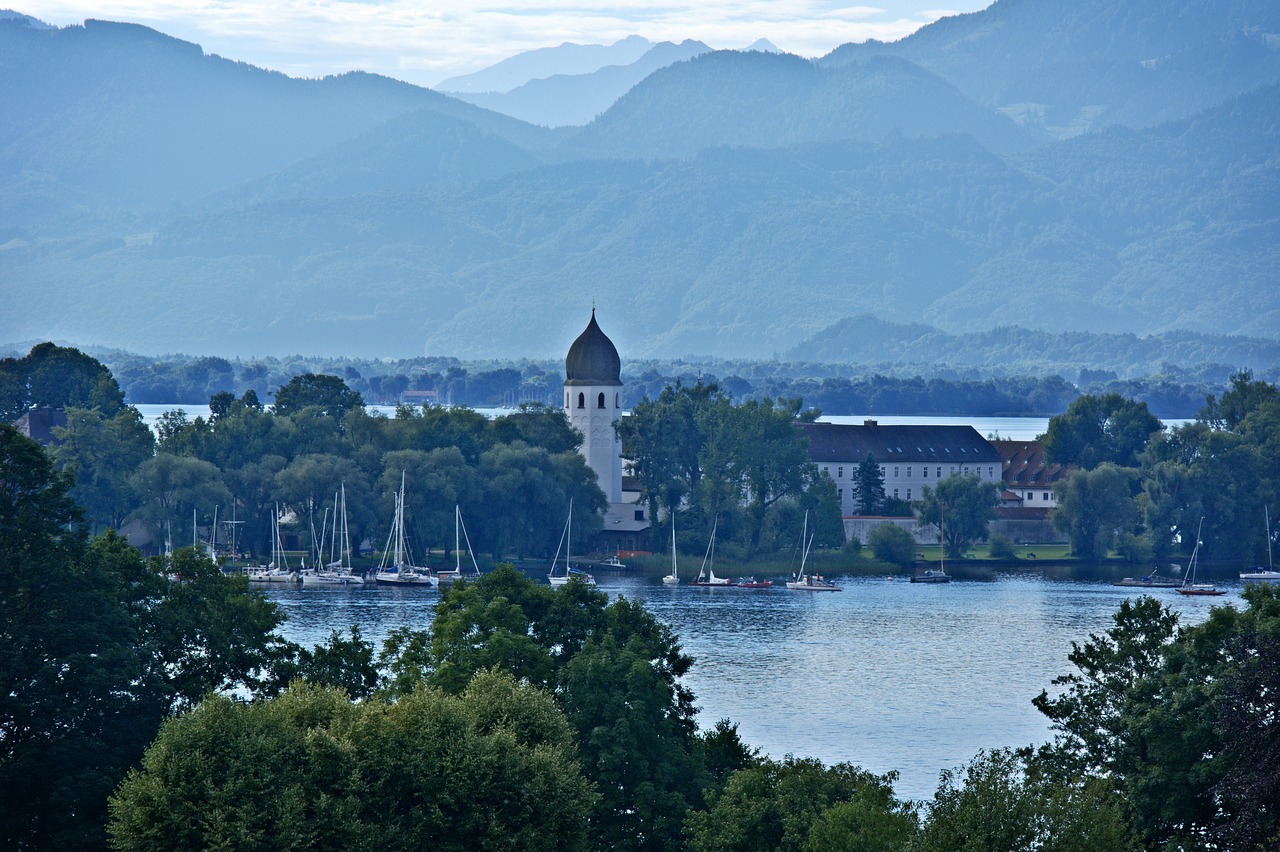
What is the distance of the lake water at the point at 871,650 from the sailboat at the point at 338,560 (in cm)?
153

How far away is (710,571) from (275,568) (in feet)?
57.7

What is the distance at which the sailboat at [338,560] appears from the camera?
73.7 m

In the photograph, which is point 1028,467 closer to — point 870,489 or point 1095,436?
point 1095,436

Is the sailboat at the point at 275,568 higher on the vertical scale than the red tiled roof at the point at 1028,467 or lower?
lower

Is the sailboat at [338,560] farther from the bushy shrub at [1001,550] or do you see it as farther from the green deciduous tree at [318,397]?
the bushy shrub at [1001,550]

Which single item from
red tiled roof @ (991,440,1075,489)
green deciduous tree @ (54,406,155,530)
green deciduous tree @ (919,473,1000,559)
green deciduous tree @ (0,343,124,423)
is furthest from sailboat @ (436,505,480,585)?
red tiled roof @ (991,440,1075,489)

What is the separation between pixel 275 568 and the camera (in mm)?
76188

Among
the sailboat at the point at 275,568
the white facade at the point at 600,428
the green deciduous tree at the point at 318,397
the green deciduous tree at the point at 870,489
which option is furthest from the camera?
the green deciduous tree at the point at 870,489

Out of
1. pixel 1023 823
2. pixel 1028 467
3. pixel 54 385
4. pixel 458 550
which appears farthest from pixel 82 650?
pixel 1028 467

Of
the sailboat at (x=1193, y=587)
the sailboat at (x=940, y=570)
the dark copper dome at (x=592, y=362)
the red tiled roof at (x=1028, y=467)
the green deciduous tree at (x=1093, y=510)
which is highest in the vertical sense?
the dark copper dome at (x=592, y=362)

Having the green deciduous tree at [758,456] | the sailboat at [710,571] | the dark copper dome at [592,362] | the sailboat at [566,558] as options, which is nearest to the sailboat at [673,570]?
the sailboat at [710,571]

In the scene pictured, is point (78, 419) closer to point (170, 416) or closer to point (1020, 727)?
point (170, 416)

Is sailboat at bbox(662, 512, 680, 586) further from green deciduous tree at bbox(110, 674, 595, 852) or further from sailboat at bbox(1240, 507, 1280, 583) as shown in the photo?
green deciduous tree at bbox(110, 674, 595, 852)

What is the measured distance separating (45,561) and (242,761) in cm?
796
